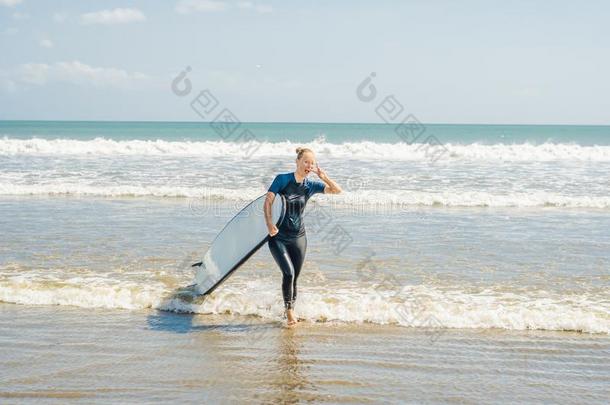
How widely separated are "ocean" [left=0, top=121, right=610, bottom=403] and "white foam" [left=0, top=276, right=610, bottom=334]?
0.02m

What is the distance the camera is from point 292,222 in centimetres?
603

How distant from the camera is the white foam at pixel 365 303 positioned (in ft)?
20.3

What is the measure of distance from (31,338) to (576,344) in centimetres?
507

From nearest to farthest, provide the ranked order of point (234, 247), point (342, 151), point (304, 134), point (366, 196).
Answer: point (234, 247), point (366, 196), point (342, 151), point (304, 134)

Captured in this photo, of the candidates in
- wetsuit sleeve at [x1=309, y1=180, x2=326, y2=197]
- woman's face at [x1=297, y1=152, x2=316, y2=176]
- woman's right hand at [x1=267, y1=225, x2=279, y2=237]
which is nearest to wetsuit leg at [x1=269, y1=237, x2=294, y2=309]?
woman's right hand at [x1=267, y1=225, x2=279, y2=237]

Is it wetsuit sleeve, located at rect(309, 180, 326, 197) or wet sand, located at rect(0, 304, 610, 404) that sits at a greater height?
wetsuit sleeve, located at rect(309, 180, 326, 197)

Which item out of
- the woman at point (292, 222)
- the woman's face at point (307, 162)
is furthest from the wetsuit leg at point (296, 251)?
the woman's face at point (307, 162)

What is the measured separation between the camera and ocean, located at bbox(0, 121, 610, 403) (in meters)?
4.67

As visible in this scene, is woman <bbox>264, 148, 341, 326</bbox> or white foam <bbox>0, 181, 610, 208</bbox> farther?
white foam <bbox>0, 181, 610, 208</bbox>

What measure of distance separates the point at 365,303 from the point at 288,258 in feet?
3.56

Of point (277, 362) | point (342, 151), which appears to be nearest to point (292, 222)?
point (277, 362)

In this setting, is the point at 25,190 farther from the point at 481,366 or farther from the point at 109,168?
the point at 481,366

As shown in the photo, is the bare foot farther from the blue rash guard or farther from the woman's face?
the woman's face

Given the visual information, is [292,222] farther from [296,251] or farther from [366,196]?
[366,196]
